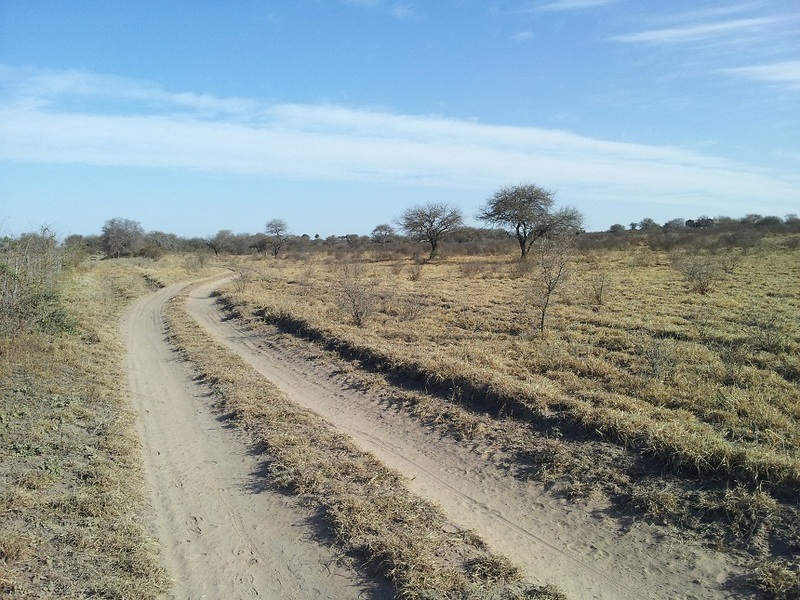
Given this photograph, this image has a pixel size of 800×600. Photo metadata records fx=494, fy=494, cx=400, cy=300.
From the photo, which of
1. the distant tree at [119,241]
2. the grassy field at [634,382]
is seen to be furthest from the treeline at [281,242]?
the grassy field at [634,382]

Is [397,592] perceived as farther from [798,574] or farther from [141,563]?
[798,574]

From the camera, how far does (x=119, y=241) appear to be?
69.4 meters

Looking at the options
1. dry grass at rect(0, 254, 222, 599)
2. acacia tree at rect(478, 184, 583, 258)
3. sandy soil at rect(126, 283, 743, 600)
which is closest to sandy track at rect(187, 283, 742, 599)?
sandy soil at rect(126, 283, 743, 600)

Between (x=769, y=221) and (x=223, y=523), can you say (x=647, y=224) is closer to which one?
(x=769, y=221)

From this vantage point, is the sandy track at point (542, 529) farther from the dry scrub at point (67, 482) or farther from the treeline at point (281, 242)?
the treeline at point (281, 242)

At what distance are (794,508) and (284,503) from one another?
512 centimetres

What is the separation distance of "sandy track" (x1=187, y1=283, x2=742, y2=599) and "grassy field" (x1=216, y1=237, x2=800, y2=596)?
340 mm

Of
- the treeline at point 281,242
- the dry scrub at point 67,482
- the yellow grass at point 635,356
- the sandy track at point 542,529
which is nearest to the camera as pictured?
the dry scrub at point 67,482

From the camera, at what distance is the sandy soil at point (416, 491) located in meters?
4.28

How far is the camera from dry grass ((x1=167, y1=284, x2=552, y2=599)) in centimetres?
415

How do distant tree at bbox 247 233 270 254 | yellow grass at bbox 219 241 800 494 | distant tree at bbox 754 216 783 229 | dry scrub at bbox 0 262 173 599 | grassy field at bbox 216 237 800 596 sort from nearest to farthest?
dry scrub at bbox 0 262 173 599, grassy field at bbox 216 237 800 596, yellow grass at bbox 219 241 800 494, distant tree at bbox 754 216 783 229, distant tree at bbox 247 233 270 254

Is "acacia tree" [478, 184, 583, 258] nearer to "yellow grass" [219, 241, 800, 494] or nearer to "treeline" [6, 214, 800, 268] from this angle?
"treeline" [6, 214, 800, 268]

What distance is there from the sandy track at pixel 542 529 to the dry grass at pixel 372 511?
31 centimetres

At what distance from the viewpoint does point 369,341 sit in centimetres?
1205
